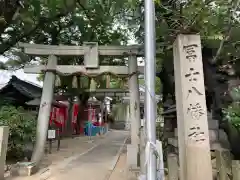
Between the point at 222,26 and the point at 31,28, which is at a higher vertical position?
the point at 31,28

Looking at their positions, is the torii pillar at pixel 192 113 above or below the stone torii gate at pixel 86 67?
below

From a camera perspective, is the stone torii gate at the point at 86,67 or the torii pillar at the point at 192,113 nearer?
the torii pillar at the point at 192,113

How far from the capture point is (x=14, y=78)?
1728 centimetres

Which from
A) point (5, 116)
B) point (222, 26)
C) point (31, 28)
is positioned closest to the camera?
point (222, 26)

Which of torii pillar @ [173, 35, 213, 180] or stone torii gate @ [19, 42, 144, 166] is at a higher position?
stone torii gate @ [19, 42, 144, 166]

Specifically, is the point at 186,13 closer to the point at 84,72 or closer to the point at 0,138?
the point at 84,72

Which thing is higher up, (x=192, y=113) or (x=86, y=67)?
(x=86, y=67)

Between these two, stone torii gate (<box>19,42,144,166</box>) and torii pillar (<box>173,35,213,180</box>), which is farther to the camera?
stone torii gate (<box>19,42,144,166</box>)

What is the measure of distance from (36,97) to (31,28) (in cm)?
434

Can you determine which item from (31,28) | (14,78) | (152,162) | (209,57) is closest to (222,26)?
(209,57)

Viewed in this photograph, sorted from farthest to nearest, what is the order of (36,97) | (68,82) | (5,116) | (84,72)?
(68,82) < (36,97) < (84,72) < (5,116)

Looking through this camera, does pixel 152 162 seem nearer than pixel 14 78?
Yes

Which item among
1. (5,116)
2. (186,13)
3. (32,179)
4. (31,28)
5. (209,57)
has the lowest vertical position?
(32,179)

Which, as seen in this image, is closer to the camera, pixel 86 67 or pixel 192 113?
pixel 192 113
